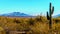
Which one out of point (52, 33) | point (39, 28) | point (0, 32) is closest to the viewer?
point (0, 32)

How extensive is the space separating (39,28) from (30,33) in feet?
7.04

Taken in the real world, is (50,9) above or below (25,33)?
above

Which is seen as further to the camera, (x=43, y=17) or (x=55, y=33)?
(x=43, y=17)

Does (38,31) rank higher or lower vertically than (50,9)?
lower

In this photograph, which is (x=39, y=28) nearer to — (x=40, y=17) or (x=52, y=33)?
(x=52, y=33)

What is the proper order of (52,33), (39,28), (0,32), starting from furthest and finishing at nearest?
(39,28), (52,33), (0,32)

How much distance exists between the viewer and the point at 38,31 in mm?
→ 21359

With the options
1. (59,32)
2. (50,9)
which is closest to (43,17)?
(50,9)

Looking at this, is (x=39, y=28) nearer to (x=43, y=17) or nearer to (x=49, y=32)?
(x=49, y=32)

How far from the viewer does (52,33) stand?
68.5 ft

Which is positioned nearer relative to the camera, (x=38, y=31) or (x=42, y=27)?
(x=38, y=31)

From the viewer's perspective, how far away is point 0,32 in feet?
63.7

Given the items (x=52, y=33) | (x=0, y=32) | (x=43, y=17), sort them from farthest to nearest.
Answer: (x=43, y=17) → (x=52, y=33) → (x=0, y=32)

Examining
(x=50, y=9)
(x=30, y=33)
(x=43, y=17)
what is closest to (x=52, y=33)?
(x=30, y=33)
